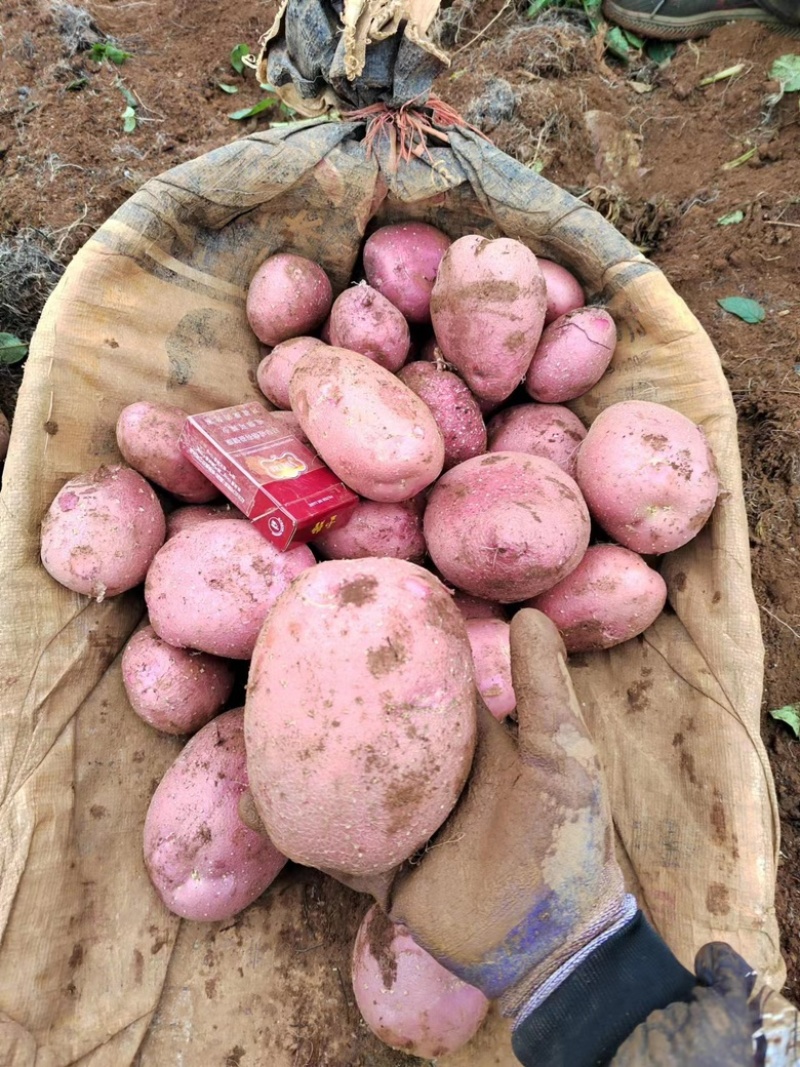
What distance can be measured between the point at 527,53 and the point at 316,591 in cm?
291

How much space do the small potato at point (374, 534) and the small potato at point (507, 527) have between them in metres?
0.07

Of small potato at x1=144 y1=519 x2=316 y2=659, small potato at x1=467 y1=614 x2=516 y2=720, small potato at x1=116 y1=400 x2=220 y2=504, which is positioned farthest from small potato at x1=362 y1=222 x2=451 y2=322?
small potato at x1=467 y1=614 x2=516 y2=720

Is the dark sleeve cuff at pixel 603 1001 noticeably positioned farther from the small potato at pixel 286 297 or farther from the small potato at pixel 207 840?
the small potato at pixel 286 297

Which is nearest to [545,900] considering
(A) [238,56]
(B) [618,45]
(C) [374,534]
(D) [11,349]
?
(C) [374,534]

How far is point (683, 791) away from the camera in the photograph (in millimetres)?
1483

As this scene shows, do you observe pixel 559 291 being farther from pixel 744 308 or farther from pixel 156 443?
pixel 156 443

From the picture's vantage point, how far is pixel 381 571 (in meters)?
1.18

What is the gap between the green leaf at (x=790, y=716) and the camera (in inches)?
69.4

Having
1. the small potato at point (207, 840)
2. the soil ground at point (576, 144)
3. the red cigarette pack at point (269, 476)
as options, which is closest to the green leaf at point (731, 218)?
the soil ground at point (576, 144)

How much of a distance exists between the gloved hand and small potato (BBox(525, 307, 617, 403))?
0.93 metres

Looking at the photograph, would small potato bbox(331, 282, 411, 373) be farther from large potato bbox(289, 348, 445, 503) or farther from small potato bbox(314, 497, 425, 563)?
small potato bbox(314, 497, 425, 563)

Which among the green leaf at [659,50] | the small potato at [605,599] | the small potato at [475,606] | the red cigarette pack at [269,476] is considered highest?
the green leaf at [659,50]

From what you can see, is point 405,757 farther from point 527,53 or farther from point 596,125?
point 527,53

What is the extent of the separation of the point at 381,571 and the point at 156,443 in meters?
0.82
